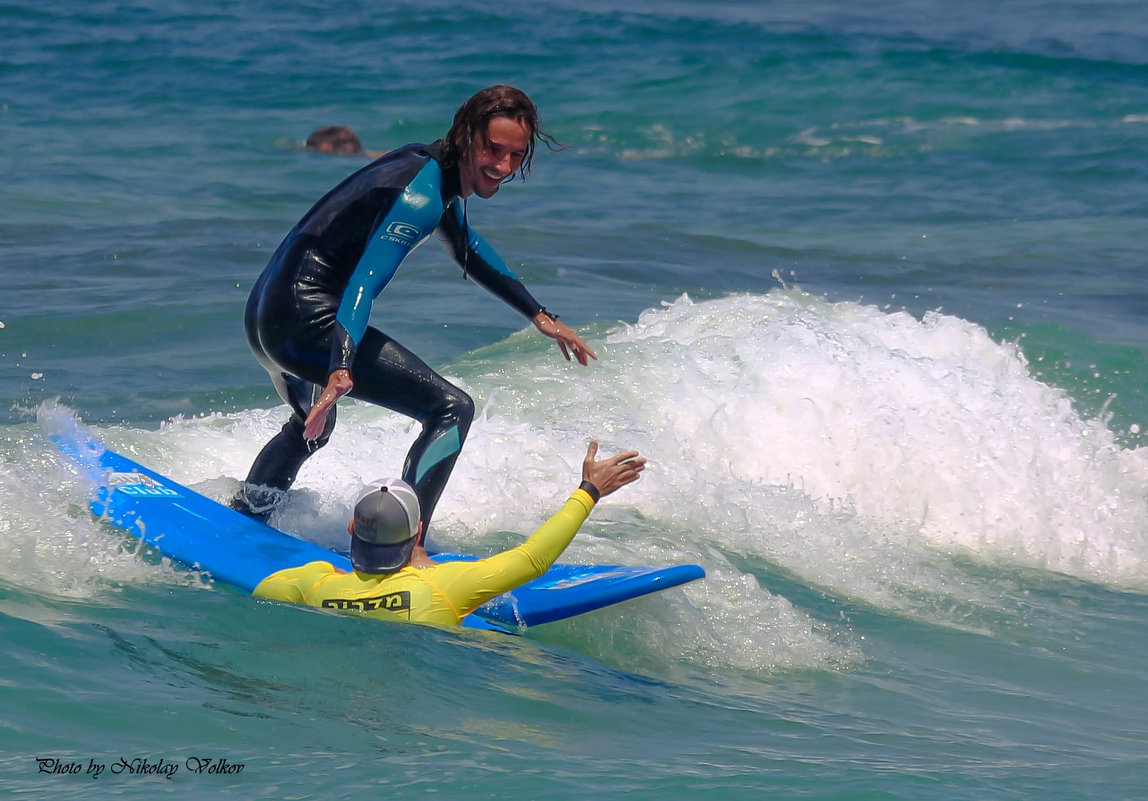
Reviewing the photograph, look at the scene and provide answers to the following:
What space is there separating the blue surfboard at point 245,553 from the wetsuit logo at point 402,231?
123 cm

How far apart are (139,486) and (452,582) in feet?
5.57

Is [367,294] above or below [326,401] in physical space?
above

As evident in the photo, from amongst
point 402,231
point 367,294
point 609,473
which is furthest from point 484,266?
point 609,473

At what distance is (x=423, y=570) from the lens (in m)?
4.51

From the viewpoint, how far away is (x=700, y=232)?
14.5 meters

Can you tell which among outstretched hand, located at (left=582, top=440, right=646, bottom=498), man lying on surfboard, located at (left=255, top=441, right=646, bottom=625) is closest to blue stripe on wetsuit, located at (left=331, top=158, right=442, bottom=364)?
man lying on surfboard, located at (left=255, top=441, right=646, bottom=625)

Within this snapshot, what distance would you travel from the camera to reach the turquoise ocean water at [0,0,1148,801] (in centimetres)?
380

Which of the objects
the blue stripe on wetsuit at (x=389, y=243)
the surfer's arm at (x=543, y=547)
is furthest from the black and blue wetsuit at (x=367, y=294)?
the surfer's arm at (x=543, y=547)

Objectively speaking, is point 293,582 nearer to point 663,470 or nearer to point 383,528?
point 383,528

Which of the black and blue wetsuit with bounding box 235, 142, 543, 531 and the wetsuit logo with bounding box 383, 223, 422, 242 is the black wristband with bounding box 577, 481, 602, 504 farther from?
the wetsuit logo with bounding box 383, 223, 422, 242

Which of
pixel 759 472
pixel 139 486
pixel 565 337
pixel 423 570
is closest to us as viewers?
pixel 423 570

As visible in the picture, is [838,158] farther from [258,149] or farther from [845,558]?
[845,558]

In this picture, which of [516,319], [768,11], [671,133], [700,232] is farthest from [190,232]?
[768,11]

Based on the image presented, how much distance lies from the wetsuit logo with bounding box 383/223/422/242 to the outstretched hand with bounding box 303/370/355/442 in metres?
0.50
